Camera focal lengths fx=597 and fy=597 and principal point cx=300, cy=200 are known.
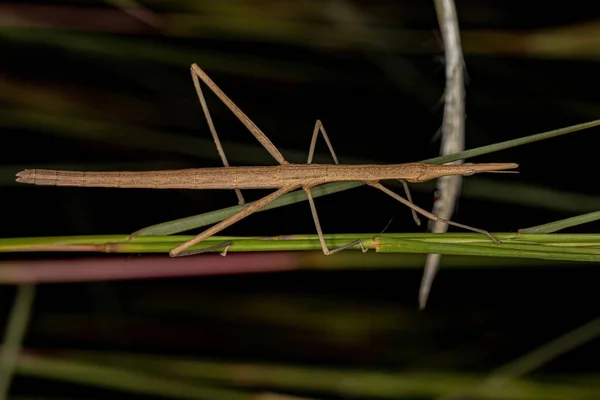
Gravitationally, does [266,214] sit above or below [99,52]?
below

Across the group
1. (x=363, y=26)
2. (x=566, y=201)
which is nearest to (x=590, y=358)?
(x=566, y=201)

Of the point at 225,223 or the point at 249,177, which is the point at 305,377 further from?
the point at 249,177

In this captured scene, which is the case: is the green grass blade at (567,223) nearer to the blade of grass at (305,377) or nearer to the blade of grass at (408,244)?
the blade of grass at (408,244)

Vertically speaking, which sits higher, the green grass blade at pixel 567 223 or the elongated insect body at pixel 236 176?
the elongated insect body at pixel 236 176

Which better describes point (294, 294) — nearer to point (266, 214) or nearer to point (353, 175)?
point (266, 214)

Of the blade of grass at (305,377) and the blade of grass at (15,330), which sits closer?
the blade of grass at (15,330)

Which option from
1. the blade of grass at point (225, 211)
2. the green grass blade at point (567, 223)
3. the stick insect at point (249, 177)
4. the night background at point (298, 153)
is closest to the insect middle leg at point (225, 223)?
the stick insect at point (249, 177)

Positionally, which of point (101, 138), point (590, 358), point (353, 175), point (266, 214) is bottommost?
point (590, 358)

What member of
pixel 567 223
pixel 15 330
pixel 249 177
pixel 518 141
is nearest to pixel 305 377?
pixel 249 177

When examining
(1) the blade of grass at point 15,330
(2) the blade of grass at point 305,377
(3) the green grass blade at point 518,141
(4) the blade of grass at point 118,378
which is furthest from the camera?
(2) the blade of grass at point 305,377
